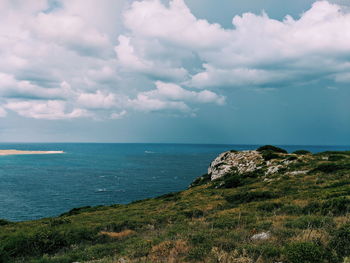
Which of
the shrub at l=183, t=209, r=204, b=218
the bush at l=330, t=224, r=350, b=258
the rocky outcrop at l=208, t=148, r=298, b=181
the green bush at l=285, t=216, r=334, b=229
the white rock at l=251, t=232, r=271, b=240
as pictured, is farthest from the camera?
the rocky outcrop at l=208, t=148, r=298, b=181

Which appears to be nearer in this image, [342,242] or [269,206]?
[342,242]

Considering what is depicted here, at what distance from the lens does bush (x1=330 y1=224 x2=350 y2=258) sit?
749 cm

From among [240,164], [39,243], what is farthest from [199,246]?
[240,164]

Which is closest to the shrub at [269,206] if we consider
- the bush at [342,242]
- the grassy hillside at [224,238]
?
the grassy hillside at [224,238]

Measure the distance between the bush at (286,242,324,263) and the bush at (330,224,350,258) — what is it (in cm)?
86

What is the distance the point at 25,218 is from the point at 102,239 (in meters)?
47.4

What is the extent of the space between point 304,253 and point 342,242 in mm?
2168

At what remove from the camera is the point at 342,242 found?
7.82m

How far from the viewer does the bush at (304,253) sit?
679cm

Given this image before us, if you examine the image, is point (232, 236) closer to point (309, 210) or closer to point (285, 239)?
point (285, 239)

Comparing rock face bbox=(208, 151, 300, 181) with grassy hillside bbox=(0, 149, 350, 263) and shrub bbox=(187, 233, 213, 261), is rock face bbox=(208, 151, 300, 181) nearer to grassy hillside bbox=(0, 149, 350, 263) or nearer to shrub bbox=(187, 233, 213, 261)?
grassy hillside bbox=(0, 149, 350, 263)

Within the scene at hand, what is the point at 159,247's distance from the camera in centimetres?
927

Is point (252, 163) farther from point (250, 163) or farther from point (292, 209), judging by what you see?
point (292, 209)

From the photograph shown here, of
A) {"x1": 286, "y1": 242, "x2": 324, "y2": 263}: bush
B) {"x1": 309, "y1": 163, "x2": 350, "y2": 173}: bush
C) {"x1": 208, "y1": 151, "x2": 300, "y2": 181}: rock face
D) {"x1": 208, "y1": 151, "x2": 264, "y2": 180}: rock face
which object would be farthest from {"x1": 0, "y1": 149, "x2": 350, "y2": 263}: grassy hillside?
{"x1": 208, "y1": 151, "x2": 264, "y2": 180}: rock face
